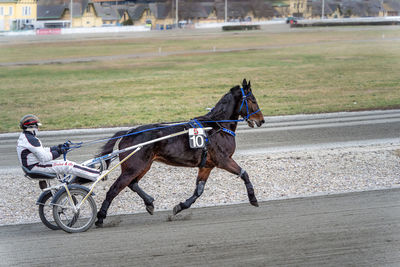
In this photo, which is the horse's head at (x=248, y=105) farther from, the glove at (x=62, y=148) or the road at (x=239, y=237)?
the glove at (x=62, y=148)

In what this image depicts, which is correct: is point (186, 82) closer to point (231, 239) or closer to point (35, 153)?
point (35, 153)

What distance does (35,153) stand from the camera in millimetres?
7742

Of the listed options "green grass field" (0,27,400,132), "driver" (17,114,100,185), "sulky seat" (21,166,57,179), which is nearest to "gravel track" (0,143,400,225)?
"sulky seat" (21,166,57,179)

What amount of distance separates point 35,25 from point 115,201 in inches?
3425

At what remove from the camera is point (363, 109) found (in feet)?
69.5

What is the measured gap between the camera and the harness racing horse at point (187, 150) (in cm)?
824

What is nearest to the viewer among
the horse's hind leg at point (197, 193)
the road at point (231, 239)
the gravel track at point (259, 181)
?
the road at point (231, 239)

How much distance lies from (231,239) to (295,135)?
885cm

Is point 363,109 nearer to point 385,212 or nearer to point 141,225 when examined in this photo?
point 385,212

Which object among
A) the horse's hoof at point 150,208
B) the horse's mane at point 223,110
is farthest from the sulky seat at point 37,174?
the horse's mane at point 223,110

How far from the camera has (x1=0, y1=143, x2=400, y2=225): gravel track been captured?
387 inches

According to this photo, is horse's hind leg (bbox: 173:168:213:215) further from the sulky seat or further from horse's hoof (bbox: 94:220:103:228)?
the sulky seat

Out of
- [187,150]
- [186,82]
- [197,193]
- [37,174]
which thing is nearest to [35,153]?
[37,174]

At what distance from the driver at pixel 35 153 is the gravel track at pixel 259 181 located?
1528 mm
